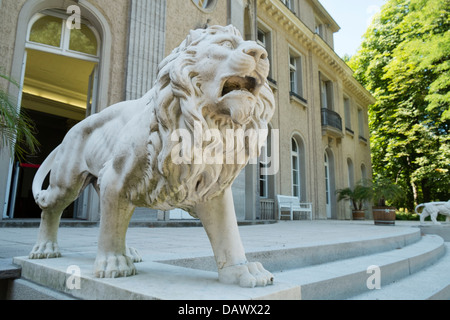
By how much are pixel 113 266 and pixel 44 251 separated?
32.8 inches

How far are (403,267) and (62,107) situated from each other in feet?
39.8

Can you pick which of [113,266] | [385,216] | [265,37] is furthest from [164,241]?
[265,37]

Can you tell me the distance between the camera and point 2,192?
213 inches

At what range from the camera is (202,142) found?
1.26 metres

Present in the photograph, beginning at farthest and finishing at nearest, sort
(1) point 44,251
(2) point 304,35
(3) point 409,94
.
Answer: (3) point 409,94 → (2) point 304,35 → (1) point 44,251

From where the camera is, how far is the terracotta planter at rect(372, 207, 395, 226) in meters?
9.52

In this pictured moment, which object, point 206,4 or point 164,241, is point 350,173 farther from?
point 164,241

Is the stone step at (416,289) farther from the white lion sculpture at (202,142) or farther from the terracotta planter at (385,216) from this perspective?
the terracotta planter at (385,216)

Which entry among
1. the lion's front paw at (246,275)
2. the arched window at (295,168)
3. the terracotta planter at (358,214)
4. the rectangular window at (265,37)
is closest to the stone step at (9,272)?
the lion's front paw at (246,275)

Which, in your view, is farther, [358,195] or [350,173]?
[350,173]

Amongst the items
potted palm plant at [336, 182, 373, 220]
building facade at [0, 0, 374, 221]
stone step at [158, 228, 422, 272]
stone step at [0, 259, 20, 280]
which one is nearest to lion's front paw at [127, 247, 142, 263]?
stone step at [158, 228, 422, 272]

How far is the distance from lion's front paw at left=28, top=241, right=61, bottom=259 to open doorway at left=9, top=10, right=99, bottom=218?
9.82 feet

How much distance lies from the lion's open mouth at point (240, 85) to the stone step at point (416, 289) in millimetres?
1629
